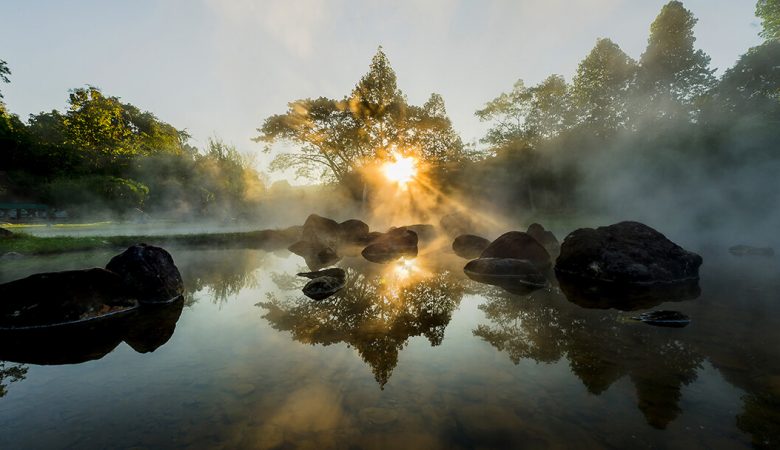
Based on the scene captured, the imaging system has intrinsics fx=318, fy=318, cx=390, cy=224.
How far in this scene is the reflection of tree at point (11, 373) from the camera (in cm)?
416

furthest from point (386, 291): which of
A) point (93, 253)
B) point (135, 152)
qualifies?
point (135, 152)

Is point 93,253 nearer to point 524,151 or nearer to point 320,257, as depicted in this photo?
point 320,257

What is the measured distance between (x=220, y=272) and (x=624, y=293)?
44.1ft

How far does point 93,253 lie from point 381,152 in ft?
81.0

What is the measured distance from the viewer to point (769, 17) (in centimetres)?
3294

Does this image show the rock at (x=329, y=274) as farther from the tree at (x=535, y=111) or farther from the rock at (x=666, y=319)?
the tree at (x=535, y=111)

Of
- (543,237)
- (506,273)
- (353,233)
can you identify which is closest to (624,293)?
(506,273)

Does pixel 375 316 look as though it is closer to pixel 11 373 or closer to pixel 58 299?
pixel 11 373

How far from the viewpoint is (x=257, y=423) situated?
133 inches

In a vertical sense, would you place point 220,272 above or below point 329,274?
below

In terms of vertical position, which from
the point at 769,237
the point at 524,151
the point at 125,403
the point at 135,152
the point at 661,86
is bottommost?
the point at 125,403

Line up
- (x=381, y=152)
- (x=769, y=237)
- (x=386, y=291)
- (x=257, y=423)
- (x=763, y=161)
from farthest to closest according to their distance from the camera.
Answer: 1. (x=381, y=152)
2. (x=763, y=161)
3. (x=769, y=237)
4. (x=386, y=291)
5. (x=257, y=423)

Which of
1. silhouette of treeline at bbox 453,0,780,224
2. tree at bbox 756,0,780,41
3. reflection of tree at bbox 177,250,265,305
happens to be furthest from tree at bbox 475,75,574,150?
reflection of tree at bbox 177,250,265,305

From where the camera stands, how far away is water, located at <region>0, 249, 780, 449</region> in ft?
10.5
